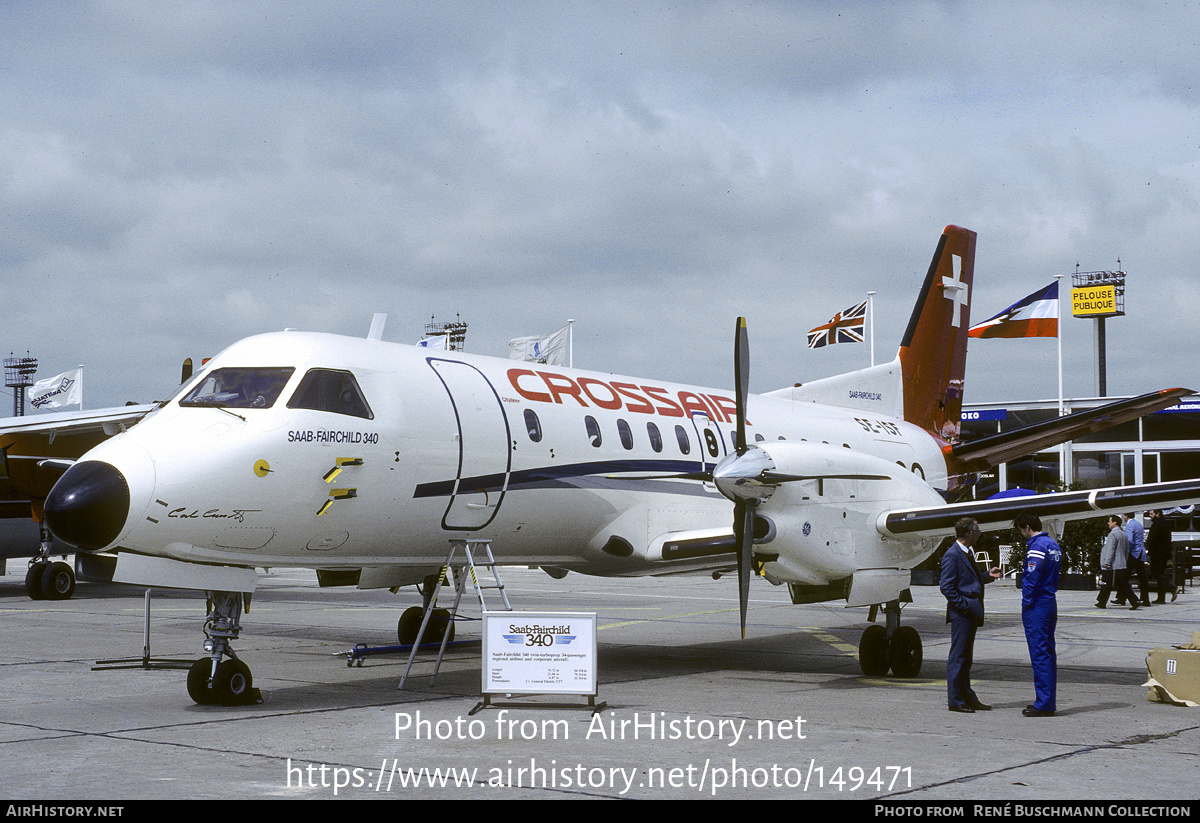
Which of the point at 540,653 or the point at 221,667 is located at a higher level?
the point at 540,653

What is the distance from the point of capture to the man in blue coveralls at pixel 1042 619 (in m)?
9.52

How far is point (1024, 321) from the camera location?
27688 millimetres

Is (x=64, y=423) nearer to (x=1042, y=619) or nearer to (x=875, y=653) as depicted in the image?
(x=875, y=653)

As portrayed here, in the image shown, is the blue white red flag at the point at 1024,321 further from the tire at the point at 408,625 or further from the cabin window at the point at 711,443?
the tire at the point at 408,625

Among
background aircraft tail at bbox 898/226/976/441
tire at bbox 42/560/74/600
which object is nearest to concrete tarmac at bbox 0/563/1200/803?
background aircraft tail at bbox 898/226/976/441

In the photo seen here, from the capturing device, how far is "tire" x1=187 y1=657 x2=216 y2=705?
9664mm

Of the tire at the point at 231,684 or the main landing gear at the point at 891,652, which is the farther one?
the main landing gear at the point at 891,652

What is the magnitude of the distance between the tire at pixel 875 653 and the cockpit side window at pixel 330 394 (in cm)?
575

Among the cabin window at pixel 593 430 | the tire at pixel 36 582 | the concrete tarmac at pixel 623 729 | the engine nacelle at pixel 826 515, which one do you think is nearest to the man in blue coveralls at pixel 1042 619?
the concrete tarmac at pixel 623 729

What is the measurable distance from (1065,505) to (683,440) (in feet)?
15.4

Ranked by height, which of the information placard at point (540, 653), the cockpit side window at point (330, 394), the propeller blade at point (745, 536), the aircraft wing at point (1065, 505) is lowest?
the information placard at point (540, 653)

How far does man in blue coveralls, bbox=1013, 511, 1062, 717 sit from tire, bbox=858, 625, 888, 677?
8.35 feet

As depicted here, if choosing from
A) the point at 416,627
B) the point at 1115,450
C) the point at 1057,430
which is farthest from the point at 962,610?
the point at 1115,450
